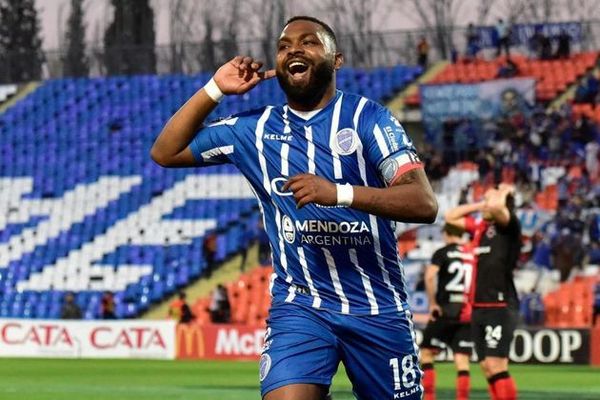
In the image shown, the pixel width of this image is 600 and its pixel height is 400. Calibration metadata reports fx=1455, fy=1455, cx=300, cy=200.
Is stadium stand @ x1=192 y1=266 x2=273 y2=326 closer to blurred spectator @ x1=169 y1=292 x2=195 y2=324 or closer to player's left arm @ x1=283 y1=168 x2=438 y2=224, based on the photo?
blurred spectator @ x1=169 y1=292 x2=195 y2=324

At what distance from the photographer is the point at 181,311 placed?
3184 centimetres

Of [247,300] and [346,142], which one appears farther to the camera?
[247,300]

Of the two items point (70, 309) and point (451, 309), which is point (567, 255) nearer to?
point (70, 309)

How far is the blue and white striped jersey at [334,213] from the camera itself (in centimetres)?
636

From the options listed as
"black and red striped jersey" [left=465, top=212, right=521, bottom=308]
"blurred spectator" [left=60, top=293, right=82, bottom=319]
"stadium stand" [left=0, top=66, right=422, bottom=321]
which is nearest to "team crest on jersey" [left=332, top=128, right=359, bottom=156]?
"black and red striped jersey" [left=465, top=212, right=521, bottom=308]

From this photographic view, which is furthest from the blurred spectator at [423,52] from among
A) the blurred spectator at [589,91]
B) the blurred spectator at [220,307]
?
the blurred spectator at [220,307]

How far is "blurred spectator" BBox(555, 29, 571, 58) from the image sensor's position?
128 ft

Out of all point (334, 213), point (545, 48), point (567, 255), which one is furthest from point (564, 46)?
point (334, 213)

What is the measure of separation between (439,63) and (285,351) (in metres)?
34.6

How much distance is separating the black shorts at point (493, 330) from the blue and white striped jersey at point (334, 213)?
267 inches

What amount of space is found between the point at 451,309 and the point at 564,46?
24.7 metres

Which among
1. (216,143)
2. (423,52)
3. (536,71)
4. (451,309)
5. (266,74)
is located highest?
(423,52)

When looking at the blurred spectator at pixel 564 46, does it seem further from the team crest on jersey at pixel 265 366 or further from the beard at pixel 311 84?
the team crest on jersey at pixel 265 366

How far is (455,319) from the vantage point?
50.7 ft
